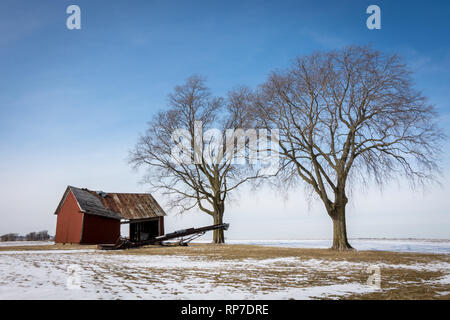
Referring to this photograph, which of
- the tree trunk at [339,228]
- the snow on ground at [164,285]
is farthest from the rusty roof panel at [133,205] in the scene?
the snow on ground at [164,285]

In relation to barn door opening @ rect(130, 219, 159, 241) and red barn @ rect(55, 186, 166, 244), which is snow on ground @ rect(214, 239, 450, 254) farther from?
red barn @ rect(55, 186, 166, 244)

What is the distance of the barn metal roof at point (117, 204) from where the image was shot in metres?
29.0

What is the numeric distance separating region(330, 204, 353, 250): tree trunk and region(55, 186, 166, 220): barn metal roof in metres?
19.2

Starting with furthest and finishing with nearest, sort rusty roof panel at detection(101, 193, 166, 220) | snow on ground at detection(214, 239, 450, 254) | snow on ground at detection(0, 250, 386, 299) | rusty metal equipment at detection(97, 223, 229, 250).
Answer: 1. rusty roof panel at detection(101, 193, 166, 220)
2. snow on ground at detection(214, 239, 450, 254)
3. rusty metal equipment at detection(97, 223, 229, 250)
4. snow on ground at detection(0, 250, 386, 299)

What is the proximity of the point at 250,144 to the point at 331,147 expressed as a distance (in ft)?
21.0

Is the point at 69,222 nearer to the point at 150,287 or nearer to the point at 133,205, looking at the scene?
the point at 133,205

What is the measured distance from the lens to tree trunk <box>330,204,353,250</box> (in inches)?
792

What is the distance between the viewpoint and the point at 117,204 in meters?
32.5

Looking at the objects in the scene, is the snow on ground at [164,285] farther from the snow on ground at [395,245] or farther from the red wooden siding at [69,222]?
the red wooden siding at [69,222]

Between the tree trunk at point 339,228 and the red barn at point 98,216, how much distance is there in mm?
14247

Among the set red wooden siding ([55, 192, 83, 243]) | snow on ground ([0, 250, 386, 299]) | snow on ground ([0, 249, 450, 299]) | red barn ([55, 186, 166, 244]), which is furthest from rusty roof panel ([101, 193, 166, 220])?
snow on ground ([0, 250, 386, 299])

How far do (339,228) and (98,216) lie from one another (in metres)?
21.1
